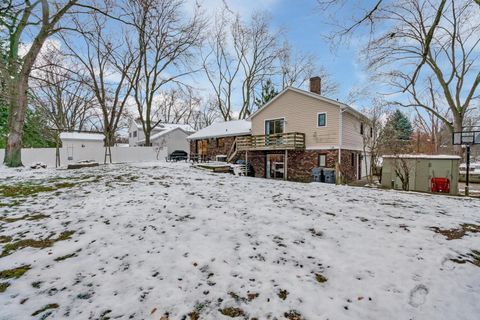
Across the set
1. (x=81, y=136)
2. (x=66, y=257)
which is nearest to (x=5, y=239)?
(x=66, y=257)

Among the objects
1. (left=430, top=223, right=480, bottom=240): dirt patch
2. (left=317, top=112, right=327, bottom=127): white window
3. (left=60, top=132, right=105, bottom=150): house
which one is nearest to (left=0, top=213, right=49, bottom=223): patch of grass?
(left=430, top=223, right=480, bottom=240): dirt patch

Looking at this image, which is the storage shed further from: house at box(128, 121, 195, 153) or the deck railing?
house at box(128, 121, 195, 153)

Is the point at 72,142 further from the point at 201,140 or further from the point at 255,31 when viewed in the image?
the point at 255,31

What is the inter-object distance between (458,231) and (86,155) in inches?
953

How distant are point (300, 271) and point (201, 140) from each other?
22554mm

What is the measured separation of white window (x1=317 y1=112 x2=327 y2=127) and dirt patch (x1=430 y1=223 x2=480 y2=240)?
12584 millimetres

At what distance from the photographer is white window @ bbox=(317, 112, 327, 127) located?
15715 millimetres

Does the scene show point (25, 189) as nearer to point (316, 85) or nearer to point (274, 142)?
point (274, 142)

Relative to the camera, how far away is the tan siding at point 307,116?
1539 centimetres

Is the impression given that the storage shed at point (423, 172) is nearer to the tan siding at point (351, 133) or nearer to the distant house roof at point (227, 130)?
the tan siding at point (351, 133)

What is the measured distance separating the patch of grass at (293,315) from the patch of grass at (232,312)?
1.13ft

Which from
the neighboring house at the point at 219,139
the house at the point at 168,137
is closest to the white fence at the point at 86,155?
the neighboring house at the point at 219,139

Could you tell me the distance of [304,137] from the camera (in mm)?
16547

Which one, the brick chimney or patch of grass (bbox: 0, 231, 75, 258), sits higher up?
the brick chimney
